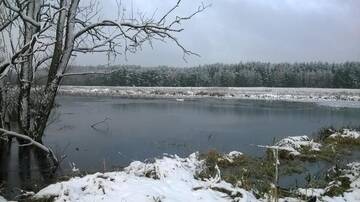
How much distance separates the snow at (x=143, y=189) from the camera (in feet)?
20.3

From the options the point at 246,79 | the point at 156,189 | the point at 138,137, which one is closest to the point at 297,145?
the point at 138,137

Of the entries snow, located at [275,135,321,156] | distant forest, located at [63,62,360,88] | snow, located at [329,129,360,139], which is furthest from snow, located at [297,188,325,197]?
distant forest, located at [63,62,360,88]

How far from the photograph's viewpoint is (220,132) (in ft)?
61.2

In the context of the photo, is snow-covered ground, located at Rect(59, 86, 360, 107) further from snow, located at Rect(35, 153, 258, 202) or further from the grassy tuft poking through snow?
snow, located at Rect(35, 153, 258, 202)

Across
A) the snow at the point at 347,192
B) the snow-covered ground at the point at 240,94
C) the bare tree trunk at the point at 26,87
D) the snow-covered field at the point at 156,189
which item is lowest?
the snow-covered ground at the point at 240,94

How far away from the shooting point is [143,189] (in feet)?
21.0

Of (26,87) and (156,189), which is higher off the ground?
(26,87)

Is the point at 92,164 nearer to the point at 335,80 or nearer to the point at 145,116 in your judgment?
the point at 145,116

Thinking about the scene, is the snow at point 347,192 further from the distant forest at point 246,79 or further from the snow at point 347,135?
the distant forest at point 246,79

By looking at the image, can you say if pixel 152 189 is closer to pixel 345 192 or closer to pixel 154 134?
pixel 345 192

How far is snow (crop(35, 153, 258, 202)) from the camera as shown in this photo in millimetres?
6195

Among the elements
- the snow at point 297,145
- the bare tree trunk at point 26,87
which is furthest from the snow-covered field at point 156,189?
the snow at point 297,145

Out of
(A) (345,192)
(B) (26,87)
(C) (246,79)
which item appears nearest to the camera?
(A) (345,192)

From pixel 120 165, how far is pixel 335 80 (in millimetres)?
90735
